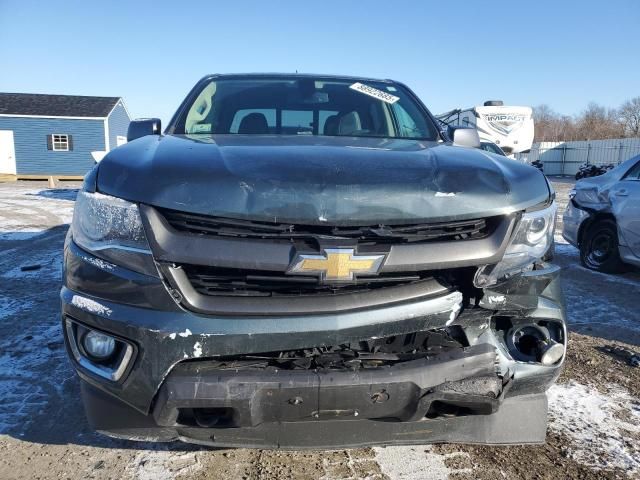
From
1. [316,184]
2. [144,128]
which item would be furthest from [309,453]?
[144,128]

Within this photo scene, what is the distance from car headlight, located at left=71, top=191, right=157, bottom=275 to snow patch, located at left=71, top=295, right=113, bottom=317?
0.54ft

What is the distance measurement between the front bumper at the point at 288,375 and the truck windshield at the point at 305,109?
1482 millimetres

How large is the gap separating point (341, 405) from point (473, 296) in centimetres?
65

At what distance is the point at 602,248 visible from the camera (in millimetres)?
6637

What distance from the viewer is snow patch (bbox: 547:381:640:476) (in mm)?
2473

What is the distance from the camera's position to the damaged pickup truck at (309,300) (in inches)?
69.1

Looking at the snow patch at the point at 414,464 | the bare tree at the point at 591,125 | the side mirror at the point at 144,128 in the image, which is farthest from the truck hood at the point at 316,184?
the bare tree at the point at 591,125

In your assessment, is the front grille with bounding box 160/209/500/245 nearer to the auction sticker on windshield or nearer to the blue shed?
the auction sticker on windshield

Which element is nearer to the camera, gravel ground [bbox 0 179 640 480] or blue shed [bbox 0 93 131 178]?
gravel ground [bbox 0 179 640 480]

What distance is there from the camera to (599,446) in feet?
8.43

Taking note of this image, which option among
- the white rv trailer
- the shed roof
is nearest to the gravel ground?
the white rv trailer

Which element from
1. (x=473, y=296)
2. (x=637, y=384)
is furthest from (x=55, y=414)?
(x=637, y=384)

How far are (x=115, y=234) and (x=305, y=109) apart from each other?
192 centimetres

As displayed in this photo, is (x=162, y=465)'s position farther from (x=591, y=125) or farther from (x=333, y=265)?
(x=591, y=125)
